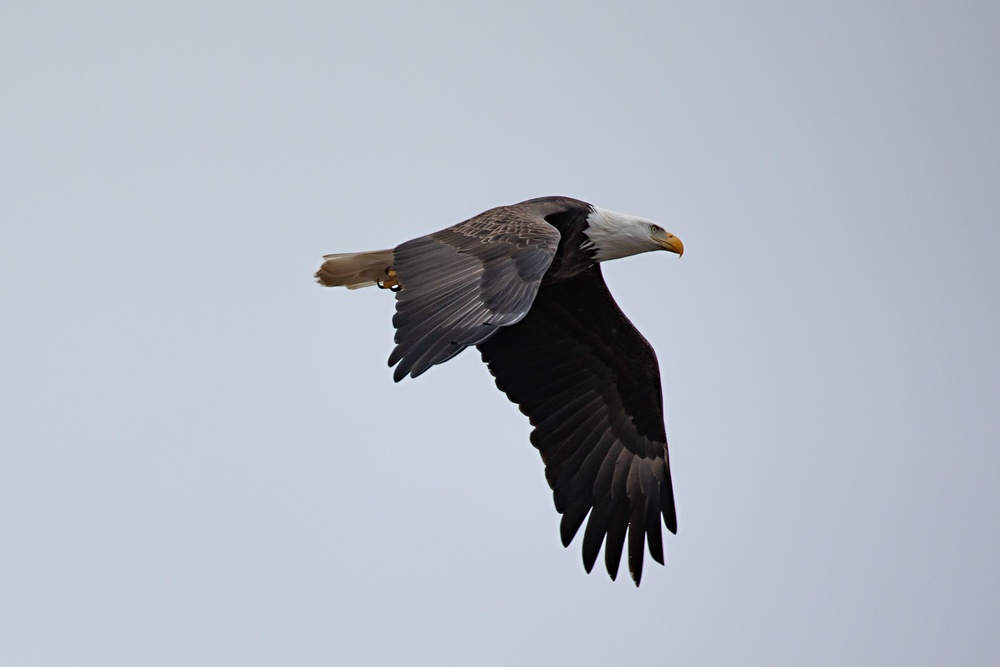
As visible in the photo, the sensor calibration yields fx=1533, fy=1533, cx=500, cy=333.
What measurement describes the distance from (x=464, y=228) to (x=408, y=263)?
633mm

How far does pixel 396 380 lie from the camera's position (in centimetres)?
809

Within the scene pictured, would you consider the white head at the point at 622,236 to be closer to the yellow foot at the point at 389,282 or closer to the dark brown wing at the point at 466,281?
the dark brown wing at the point at 466,281

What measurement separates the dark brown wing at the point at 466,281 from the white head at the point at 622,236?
70cm

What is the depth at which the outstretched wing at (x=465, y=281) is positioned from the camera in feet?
27.6

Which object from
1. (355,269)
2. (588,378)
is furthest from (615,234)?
(355,269)

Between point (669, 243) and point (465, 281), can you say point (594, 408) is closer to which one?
point (669, 243)

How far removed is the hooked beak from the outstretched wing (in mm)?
1214

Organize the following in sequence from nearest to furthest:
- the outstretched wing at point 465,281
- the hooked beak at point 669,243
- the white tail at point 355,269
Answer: the outstretched wing at point 465,281 < the white tail at point 355,269 < the hooked beak at point 669,243

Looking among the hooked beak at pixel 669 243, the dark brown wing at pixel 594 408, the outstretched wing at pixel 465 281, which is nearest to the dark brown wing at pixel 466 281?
the outstretched wing at pixel 465 281

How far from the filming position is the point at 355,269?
35.5ft

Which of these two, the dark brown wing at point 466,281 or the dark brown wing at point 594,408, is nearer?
the dark brown wing at point 466,281

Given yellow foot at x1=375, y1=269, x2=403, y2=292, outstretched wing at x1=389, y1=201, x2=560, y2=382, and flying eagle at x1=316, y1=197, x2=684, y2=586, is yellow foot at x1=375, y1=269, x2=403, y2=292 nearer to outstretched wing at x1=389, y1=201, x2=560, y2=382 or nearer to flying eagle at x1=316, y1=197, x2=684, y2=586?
flying eagle at x1=316, y1=197, x2=684, y2=586

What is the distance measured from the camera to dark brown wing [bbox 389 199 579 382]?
8414 millimetres

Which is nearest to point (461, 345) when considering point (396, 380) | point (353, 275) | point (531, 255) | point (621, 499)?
point (396, 380)
